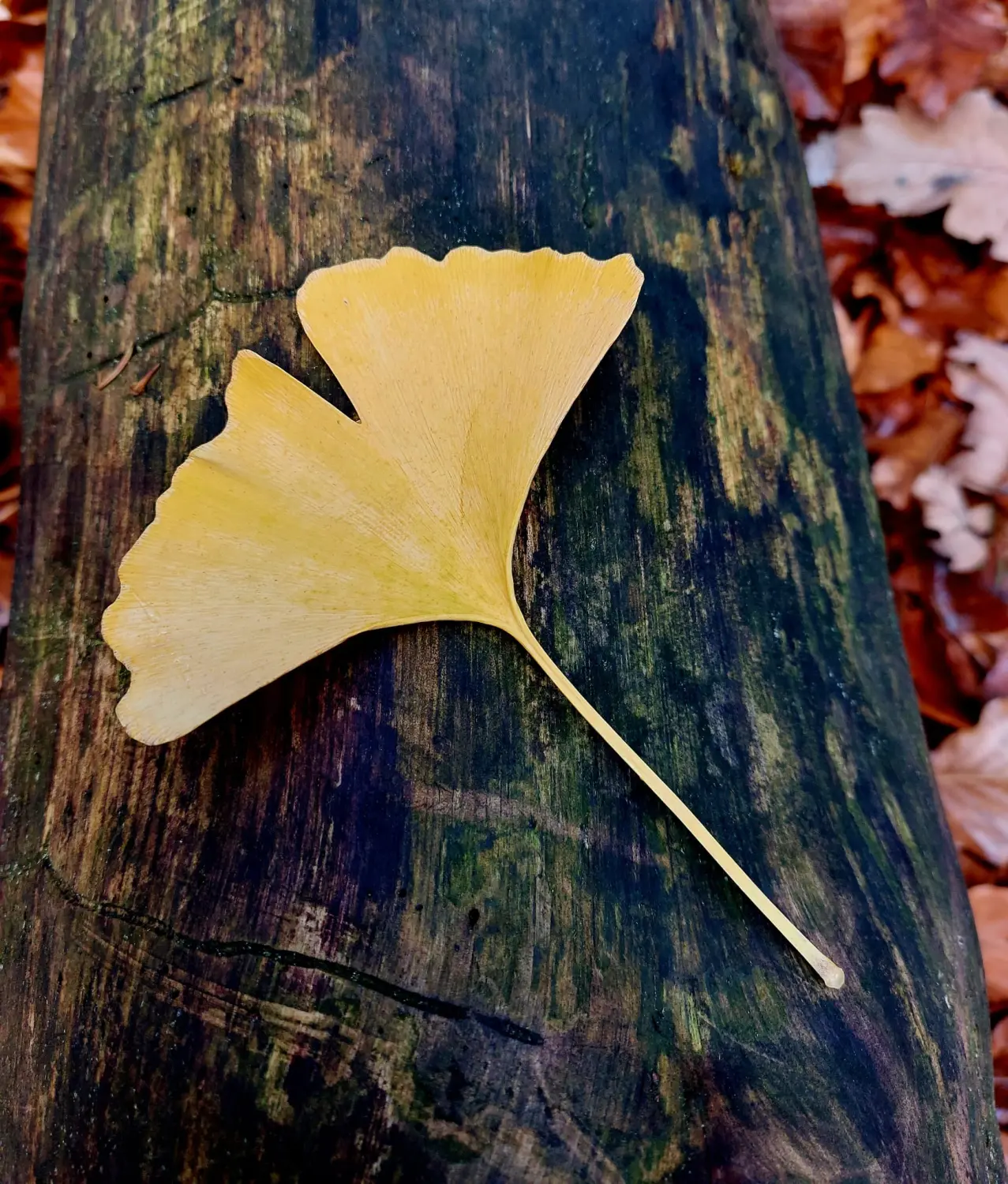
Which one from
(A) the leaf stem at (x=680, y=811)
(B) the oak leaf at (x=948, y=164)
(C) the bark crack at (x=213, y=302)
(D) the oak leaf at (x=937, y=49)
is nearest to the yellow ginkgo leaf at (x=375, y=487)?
(A) the leaf stem at (x=680, y=811)

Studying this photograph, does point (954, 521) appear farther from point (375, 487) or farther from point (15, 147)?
point (15, 147)

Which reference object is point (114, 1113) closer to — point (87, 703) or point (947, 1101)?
point (87, 703)

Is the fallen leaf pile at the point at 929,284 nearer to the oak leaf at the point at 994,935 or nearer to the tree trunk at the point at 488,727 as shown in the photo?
the oak leaf at the point at 994,935

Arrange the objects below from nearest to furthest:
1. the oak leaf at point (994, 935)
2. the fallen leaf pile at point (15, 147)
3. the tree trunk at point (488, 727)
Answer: the tree trunk at point (488, 727) → the oak leaf at point (994, 935) → the fallen leaf pile at point (15, 147)

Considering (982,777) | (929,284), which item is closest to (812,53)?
→ (929,284)

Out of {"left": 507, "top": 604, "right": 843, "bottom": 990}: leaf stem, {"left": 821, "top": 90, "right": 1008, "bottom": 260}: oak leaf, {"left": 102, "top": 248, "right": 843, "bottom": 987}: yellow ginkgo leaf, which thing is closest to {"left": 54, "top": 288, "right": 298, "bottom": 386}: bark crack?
{"left": 102, "top": 248, "right": 843, "bottom": 987}: yellow ginkgo leaf

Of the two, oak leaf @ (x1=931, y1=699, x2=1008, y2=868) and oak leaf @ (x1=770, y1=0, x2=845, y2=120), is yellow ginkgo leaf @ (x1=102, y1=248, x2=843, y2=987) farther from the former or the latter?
oak leaf @ (x1=770, y1=0, x2=845, y2=120)

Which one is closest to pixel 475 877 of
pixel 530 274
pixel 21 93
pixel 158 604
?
pixel 158 604
